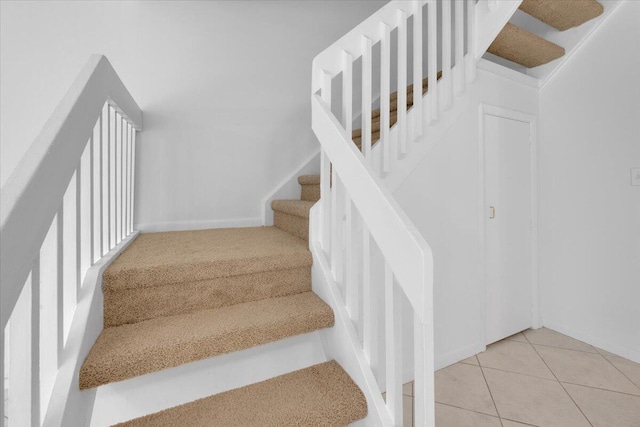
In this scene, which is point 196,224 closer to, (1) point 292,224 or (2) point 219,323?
(1) point 292,224

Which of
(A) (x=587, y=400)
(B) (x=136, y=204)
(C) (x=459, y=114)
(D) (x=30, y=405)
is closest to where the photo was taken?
(D) (x=30, y=405)

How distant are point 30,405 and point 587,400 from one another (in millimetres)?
2237

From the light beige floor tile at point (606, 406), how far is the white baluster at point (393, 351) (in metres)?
1.17

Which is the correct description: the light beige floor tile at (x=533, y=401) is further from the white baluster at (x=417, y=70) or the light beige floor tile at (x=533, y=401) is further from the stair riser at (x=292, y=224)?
the white baluster at (x=417, y=70)

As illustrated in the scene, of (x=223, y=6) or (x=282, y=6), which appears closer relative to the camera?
(x=223, y=6)

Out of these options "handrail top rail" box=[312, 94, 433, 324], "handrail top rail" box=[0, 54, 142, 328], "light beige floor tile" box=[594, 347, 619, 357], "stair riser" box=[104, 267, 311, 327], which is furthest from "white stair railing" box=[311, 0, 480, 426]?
"light beige floor tile" box=[594, 347, 619, 357]

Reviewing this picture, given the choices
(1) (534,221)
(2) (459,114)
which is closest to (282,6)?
(2) (459,114)

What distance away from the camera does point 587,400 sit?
1533 millimetres

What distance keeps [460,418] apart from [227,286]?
127 centimetres

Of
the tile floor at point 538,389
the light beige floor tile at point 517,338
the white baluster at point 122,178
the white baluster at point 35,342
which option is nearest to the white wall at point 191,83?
the white baluster at point 122,178

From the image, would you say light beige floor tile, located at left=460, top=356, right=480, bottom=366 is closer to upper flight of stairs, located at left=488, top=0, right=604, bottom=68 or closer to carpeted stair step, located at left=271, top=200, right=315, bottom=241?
carpeted stair step, located at left=271, top=200, right=315, bottom=241

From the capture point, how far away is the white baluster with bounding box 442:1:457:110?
5.39 feet

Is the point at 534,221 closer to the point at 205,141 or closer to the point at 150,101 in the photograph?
the point at 205,141

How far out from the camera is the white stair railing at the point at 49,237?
538 mm
